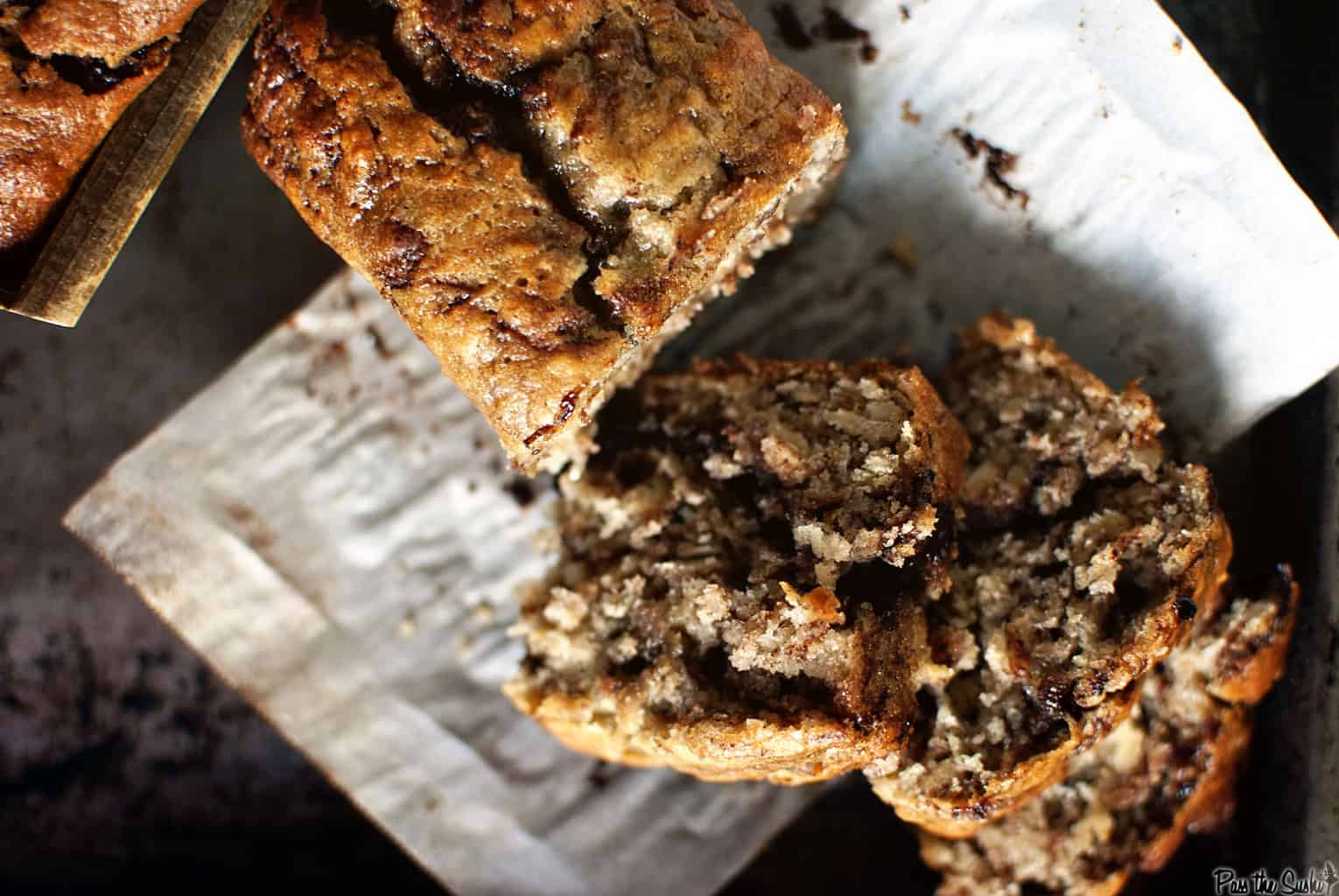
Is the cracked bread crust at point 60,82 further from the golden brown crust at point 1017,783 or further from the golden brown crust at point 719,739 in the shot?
the golden brown crust at point 1017,783

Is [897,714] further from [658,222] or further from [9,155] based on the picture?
[9,155]

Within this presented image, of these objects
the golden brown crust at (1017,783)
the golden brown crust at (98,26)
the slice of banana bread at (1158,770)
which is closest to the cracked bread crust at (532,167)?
the golden brown crust at (98,26)

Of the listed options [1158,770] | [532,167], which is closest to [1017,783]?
[1158,770]

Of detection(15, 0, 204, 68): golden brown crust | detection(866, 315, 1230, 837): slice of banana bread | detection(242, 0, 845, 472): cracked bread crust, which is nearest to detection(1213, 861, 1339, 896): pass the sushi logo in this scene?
detection(866, 315, 1230, 837): slice of banana bread

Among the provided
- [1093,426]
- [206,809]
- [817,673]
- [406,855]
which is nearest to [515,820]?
[406,855]

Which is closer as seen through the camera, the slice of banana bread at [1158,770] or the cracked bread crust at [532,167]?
the cracked bread crust at [532,167]

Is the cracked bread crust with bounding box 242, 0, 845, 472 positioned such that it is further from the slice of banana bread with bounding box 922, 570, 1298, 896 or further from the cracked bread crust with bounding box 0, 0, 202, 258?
the slice of banana bread with bounding box 922, 570, 1298, 896
